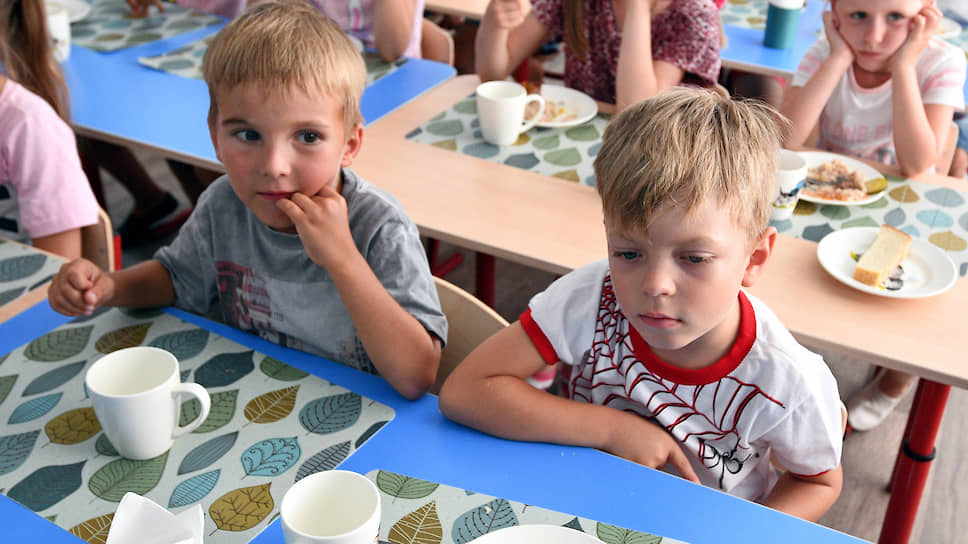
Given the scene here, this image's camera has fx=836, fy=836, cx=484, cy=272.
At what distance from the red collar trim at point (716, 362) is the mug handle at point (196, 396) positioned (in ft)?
1.71

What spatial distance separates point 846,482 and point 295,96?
58.1 inches

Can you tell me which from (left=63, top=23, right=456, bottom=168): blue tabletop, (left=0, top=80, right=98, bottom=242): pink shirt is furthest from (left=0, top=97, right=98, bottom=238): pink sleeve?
(left=63, top=23, right=456, bottom=168): blue tabletop

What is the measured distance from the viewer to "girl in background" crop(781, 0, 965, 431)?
171 cm

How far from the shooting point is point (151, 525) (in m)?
0.78

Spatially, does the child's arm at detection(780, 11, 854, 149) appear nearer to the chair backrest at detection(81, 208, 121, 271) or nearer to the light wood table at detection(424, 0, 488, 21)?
the light wood table at detection(424, 0, 488, 21)

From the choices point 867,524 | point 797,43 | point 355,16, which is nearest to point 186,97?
point 355,16

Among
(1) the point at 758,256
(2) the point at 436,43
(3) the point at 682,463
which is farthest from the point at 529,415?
(2) the point at 436,43

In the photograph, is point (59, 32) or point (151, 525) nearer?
point (151, 525)

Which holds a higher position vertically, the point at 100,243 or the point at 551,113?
the point at 551,113

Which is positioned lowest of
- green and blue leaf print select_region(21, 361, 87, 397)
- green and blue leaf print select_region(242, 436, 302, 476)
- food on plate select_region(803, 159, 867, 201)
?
green and blue leaf print select_region(21, 361, 87, 397)

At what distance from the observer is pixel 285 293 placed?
126 cm

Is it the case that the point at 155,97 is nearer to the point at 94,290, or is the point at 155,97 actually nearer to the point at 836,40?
the point at 94,290

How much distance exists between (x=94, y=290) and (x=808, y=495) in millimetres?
981

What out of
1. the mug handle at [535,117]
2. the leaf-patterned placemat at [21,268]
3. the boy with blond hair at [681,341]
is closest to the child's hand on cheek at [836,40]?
the mug handle at [535,117]
